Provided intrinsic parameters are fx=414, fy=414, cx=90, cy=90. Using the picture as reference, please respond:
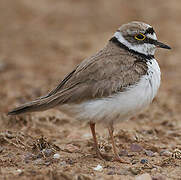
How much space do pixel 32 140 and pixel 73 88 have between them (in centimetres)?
122

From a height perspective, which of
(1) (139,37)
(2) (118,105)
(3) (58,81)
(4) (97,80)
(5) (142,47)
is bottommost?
(2) (118,105)

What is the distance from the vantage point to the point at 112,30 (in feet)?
39.4

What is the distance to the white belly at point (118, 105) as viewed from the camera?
199 inches

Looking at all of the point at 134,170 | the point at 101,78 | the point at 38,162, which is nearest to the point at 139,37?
the point at 101,78

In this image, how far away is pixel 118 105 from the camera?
505cm

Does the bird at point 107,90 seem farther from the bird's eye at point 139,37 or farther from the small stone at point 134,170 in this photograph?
the small stone at point 134,170

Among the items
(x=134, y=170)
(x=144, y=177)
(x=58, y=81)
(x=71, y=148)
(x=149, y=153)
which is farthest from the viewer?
(x=58, y=81)

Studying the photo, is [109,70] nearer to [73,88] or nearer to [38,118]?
[73,88]

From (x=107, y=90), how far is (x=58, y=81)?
4.03 metres

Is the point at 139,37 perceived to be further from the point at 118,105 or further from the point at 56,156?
the point at 56,156

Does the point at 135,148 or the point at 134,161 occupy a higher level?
the point at 135,148

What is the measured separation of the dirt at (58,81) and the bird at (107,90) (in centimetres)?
56

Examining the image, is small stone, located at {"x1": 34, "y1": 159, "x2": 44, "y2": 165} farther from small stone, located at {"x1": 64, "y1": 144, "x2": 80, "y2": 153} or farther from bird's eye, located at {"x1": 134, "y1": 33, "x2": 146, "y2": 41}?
bird's eye, located at {"x1": 134, "y1": 33, "x2": 146, "y2": 41}

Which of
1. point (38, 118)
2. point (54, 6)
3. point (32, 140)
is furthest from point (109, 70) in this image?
point (54, 6)
